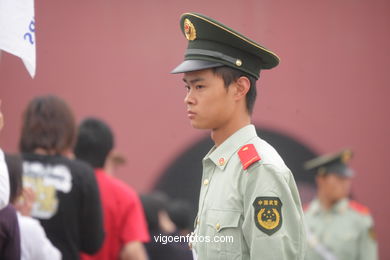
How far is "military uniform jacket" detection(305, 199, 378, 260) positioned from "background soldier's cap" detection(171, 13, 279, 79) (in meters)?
3.44

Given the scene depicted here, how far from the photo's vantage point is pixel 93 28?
268 inches

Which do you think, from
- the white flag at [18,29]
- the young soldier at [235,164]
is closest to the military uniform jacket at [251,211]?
the young soldier at [235,164]

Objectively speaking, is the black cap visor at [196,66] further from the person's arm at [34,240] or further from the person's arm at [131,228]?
the person's arm at [131,228]

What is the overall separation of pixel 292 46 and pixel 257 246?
478cm

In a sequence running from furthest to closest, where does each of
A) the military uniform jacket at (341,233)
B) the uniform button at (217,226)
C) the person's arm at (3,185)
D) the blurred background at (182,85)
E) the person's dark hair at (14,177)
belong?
the blurred background at (182,85), the military uniform jacket at (341,233), the person's dark hair at (14,177), the person's arm at (3,185), the uniform button at (217,226)

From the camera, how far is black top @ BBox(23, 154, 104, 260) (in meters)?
3.34

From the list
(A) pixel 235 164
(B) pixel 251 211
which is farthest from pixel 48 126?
(B) pixel 251 211

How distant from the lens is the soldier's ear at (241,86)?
2.39 meters

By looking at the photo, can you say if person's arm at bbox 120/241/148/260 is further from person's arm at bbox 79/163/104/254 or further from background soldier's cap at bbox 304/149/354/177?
background soldier's cap at bbox 304/149/354/177

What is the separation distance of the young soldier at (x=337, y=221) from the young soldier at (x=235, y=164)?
3450mm

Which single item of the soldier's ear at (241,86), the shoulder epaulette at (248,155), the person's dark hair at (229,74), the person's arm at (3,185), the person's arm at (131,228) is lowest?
the person's arm at (131,228)

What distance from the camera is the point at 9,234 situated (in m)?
2.56

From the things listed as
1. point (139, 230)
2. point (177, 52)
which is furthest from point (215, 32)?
point (177, 52)

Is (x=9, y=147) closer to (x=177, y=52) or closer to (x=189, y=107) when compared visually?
(x=177, y=52)
